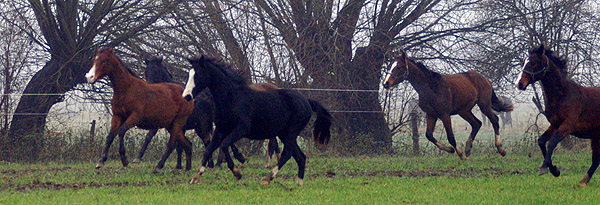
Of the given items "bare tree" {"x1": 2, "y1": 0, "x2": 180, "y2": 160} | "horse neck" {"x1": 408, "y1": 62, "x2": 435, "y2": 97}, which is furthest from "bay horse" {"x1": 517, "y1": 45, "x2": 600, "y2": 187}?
"bare tree" {"x1": 2, "y1": 0, "x2": 180, "y2": 160}

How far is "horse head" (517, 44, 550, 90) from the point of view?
8.84 meters

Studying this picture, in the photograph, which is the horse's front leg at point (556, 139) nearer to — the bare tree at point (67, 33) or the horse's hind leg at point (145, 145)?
the horse's hind leg at point (145, 145)

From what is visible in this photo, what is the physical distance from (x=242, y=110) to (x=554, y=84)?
12.7 ft

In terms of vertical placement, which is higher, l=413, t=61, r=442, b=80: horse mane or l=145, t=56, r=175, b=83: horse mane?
l=413, t=61, r=442, b=80: horse mane

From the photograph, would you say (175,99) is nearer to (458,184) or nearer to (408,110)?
(458,184)

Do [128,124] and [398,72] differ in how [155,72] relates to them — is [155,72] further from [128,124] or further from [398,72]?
[398,72]

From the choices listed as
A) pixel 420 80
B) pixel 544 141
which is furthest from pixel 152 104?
pixel 544 141

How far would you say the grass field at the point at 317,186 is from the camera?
699cm

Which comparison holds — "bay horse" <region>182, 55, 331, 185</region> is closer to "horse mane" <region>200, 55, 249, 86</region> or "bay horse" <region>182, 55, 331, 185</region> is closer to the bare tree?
"horse mane" <region>200, 55, 249, 86</region>

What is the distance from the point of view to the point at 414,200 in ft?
22.8

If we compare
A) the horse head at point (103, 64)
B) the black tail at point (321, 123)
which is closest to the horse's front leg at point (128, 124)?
the horse head at point (103, 64)

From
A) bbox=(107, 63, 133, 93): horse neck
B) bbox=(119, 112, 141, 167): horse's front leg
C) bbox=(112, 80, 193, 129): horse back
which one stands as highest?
bbox=(107, 63, 133, 93): horse neck

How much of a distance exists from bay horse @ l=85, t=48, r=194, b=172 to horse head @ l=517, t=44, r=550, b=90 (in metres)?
5.06

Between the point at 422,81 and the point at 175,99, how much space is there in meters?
→ 4.74
